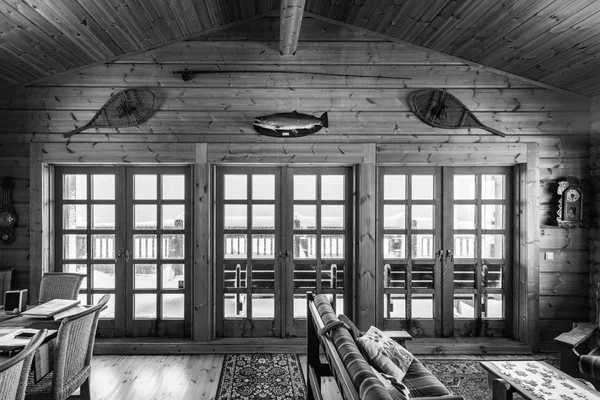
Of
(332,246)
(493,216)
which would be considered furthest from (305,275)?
(493,216)

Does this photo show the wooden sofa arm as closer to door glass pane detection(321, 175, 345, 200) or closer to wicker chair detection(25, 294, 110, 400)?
door glass pane detection(321, 175, 345, 200)

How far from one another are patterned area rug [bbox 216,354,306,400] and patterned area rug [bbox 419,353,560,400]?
1.32 meters

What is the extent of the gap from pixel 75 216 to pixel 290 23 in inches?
122

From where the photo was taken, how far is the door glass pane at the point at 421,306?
163 inches

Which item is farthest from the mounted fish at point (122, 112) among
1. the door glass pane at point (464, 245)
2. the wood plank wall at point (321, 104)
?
the door glass pane at point (464, 245)

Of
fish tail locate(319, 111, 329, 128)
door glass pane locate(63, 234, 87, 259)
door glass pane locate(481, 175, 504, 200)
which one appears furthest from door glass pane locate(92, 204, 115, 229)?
door glass pane locate(481, 175, 504, 200)

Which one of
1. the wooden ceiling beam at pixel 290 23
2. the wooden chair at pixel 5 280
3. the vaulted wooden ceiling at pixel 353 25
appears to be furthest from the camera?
the wooden chair at pixel 5 280

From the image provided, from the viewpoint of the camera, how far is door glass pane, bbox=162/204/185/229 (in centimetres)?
409

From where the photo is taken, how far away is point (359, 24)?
12.8 feet

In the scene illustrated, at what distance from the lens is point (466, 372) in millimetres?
3527

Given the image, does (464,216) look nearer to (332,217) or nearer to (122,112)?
(332,217)

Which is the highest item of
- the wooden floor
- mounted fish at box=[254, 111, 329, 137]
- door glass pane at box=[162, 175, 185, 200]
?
mounted fish at box=[254, 111, 329, 137]

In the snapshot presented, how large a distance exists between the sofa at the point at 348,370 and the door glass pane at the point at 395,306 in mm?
1372

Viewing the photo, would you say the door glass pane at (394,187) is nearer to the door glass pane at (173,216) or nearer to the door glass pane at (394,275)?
the door glass pane at (394,275)
